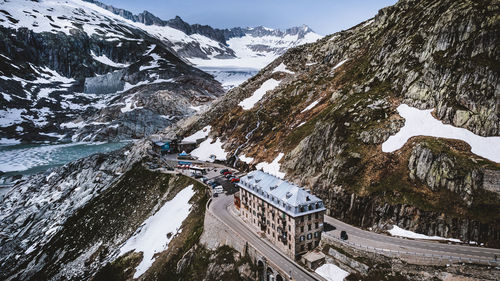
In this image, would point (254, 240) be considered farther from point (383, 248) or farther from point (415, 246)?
point (415, 246)

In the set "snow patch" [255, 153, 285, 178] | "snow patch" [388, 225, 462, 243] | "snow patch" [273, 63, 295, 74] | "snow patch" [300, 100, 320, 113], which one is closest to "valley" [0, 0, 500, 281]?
"snow patch" [388, 225, 462, 243]

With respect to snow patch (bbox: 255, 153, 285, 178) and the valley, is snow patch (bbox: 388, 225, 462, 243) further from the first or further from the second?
snow patch (bbox: 255, 153, 285, 178)

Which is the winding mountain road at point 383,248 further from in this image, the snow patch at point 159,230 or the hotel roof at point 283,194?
the snow patch at point 159,230

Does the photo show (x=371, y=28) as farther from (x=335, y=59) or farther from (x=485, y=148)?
(x=485, y=148)

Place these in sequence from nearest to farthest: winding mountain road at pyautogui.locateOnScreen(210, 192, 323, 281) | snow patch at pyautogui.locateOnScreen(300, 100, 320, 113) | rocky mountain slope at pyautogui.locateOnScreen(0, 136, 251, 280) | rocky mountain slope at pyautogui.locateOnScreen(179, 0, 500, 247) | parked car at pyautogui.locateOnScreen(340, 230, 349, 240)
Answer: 1. winding mountain road at pyautogui.locateOnScreen(210, 192, 323, 281)
2. rocky mountain slope at pyautogui.locateOnScreen(179, 0, 500, 247)
3. parked car at pyautogui.locateOnScreen(340, 230, 349, 240)
4. rocky mountain slope at pyautogui.locateOnScreen(0, 136, 251, 280)
5. snow patch at pyautogui.locateOnScreen(300, 100, 320, 113)

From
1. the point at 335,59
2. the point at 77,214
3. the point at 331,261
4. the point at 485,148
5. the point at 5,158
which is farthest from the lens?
the point at 5,158

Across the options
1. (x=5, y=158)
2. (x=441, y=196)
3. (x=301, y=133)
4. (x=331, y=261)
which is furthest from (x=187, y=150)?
(x=5, y=158)
